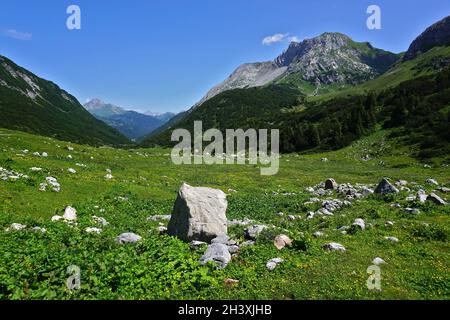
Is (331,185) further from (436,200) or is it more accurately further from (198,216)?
(198,216)

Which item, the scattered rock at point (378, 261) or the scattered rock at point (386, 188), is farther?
the scattered rock at point (386, 188)

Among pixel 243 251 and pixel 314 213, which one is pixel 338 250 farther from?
pixel 314 213

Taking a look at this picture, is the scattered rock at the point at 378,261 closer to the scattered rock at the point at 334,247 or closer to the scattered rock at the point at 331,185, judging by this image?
the scattered rock at the point at 334,247

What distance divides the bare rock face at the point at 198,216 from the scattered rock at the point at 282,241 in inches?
122

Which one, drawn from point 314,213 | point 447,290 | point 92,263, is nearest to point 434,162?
point 314,213

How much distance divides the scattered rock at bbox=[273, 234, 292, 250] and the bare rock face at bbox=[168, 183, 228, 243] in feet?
10.2

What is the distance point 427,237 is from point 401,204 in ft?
27.7

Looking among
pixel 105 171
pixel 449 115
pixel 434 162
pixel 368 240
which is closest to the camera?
pixel 368 240

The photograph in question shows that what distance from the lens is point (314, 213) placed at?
83.5ft

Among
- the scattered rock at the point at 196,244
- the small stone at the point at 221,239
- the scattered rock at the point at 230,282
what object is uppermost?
the small stone at the point at 221,239

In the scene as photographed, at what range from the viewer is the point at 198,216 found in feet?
60.2

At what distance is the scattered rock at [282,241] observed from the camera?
644 inches

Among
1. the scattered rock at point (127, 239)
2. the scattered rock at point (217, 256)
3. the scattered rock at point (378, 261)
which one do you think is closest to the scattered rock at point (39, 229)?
the scattered rock at point (127, 239)

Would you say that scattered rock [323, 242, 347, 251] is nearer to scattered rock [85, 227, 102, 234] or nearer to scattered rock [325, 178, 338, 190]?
scattered rock [85, 227, 102, 234]
